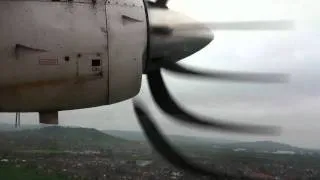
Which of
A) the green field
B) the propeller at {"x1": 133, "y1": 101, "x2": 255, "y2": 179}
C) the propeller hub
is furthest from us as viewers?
the green field

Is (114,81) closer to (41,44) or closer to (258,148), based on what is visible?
(41,44)

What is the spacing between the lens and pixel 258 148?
53.3 meters

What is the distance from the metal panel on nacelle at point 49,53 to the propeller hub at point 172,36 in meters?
0.64

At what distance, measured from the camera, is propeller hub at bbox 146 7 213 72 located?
5.57m

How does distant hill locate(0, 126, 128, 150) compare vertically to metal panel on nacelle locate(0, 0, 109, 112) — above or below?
below

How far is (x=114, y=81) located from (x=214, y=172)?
1524mm

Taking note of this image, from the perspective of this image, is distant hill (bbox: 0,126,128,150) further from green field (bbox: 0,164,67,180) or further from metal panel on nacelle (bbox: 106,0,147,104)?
metal panel on nacelle (bbox: 106,0,147,104)

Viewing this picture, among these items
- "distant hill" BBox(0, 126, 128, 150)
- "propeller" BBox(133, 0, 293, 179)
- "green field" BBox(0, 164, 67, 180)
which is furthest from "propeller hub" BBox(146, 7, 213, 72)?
"distant hill" BBox(0, 126, 128, 150)

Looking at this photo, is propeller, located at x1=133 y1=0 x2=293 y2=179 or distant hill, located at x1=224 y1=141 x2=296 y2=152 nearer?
propeller, located at x1=133 y1=0 x2=293 y2=179

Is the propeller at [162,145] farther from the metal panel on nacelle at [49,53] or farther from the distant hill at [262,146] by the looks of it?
the distant hill at [262,146]

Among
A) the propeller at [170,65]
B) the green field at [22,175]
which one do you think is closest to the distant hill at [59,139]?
the green field at [22,175]

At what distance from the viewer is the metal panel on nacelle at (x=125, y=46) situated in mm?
5191

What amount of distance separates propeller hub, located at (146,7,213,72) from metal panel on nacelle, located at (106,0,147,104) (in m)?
0.17

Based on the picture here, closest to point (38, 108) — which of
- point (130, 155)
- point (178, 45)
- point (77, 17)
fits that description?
point (77, 17)
